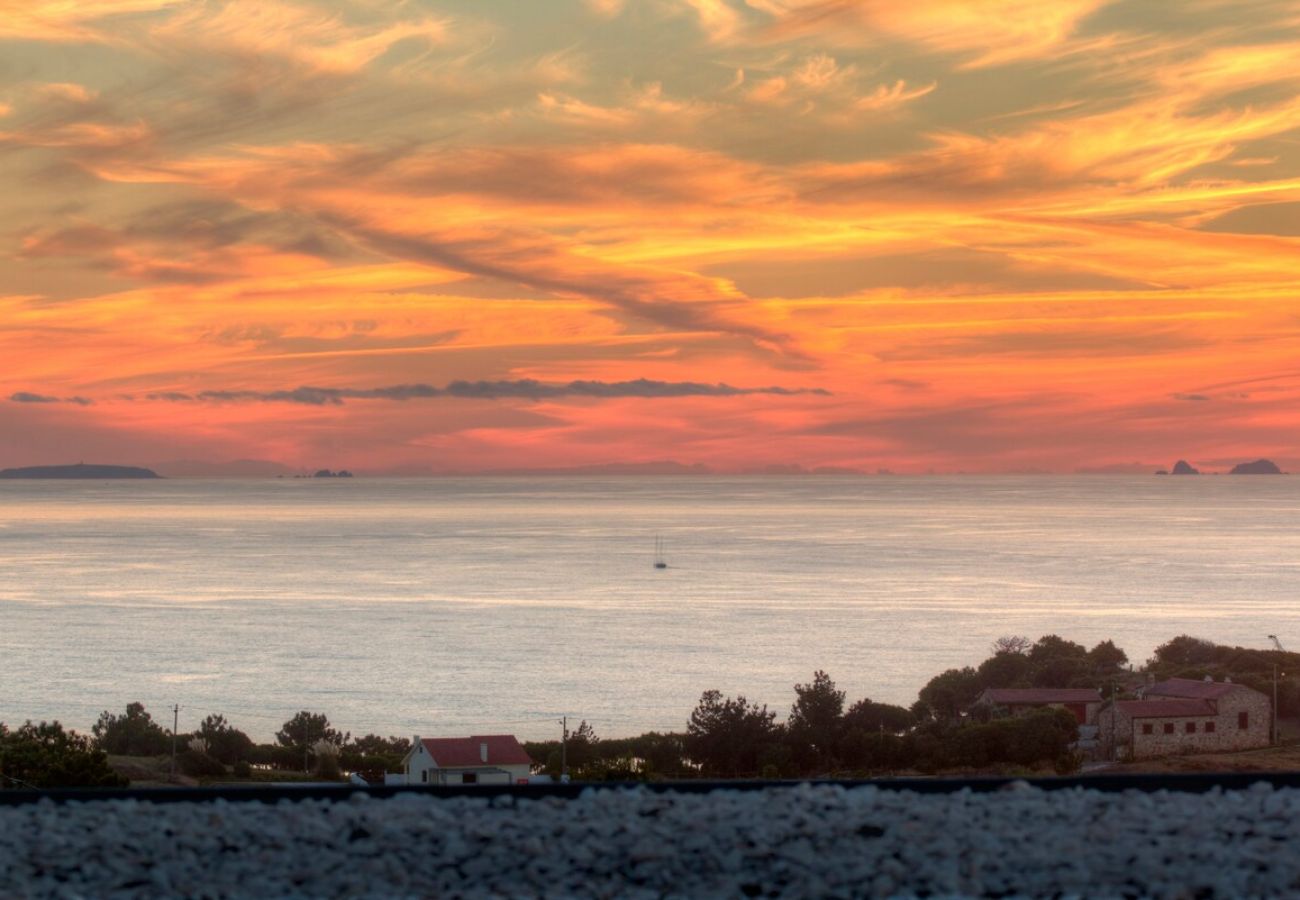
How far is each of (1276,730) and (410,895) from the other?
4302 cm

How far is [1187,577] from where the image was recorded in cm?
10200

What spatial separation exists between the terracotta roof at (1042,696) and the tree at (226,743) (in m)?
24.6

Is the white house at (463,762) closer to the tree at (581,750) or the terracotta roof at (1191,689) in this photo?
the tree at (581,750)

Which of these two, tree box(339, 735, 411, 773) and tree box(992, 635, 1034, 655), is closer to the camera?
tree box(339, 735, 411, 773)

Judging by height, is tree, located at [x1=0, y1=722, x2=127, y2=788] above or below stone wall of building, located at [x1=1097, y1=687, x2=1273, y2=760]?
below

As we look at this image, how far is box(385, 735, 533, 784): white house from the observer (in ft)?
109

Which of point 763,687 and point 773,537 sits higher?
point 773,537

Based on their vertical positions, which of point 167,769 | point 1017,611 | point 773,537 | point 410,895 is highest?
point 773,537

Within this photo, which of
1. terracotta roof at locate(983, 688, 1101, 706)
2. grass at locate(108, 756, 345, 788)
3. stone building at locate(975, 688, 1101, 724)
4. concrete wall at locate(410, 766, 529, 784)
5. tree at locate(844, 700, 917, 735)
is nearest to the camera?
concrete wall at locate(410, 766, 529, 784)

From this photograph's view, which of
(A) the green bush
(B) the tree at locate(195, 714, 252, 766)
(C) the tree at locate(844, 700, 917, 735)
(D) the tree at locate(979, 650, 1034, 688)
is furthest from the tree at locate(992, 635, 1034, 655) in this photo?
(A) the green bush

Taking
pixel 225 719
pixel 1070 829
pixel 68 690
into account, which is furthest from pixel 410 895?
pixel 68 690

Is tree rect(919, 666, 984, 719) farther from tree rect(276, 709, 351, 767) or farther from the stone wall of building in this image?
tree rect(276, 709, 351, 767)

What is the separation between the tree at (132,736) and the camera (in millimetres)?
42625

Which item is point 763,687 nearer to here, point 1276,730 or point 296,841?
point 1276,730
